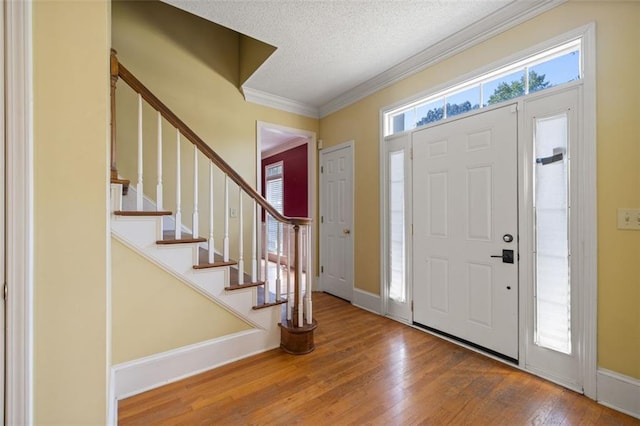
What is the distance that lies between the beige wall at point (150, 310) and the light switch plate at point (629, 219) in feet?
9.15

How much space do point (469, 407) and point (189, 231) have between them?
9.19ft

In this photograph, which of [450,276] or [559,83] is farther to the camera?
[450,276]

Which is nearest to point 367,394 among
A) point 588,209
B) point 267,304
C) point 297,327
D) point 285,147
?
point 297,327

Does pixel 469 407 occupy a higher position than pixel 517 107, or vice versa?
pixel 517 107

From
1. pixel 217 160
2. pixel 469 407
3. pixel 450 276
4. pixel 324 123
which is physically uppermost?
pixel 324 123

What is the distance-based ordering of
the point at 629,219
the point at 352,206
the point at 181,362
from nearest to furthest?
the point at 629,219 → the point at 181,362 → the point at 352,206

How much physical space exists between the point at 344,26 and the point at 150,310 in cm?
263

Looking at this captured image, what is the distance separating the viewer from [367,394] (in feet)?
5.94

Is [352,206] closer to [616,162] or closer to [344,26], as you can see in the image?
[344,26]
